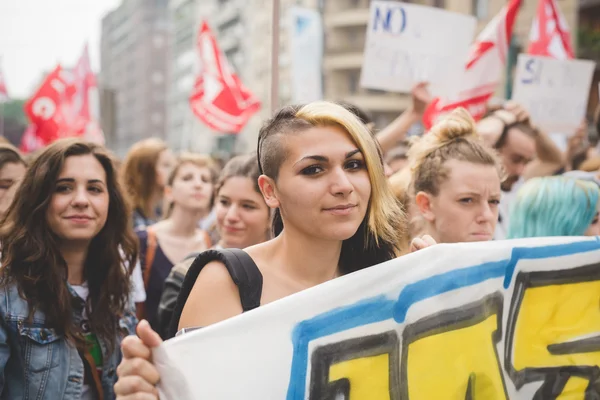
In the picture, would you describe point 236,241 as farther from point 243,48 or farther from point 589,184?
point 243,48

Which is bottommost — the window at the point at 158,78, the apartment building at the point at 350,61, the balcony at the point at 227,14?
the apartment building at the point at 350,61

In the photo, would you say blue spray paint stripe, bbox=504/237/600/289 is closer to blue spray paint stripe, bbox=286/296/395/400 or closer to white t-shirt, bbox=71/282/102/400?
blue spray paint stripe, bbox=286/296/395/400

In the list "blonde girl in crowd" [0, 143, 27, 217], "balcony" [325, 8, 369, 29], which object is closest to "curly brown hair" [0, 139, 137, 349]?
"blonde girl in crowd" [0, 143, 27, 217]

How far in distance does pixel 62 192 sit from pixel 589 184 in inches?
85.8

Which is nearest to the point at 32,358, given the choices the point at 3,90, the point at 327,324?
the point at 327,324

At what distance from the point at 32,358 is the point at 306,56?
671cm

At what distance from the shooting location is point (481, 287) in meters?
2.21

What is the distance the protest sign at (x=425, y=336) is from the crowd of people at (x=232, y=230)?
0.40 feet

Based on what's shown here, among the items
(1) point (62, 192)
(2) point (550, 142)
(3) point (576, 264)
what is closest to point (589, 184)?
(3) point (576, 264)

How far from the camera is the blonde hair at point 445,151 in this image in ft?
10.0

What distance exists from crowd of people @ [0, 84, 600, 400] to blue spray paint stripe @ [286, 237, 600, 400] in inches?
6.1

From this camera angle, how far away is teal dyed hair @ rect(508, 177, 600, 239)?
123 inches

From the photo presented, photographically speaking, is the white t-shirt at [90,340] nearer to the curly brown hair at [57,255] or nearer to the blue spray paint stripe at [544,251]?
the curly brown hair at [57,255]

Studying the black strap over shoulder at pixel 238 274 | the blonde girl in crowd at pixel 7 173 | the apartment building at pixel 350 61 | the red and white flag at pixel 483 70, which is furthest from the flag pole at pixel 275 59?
the apartment building at pixel 350 61
